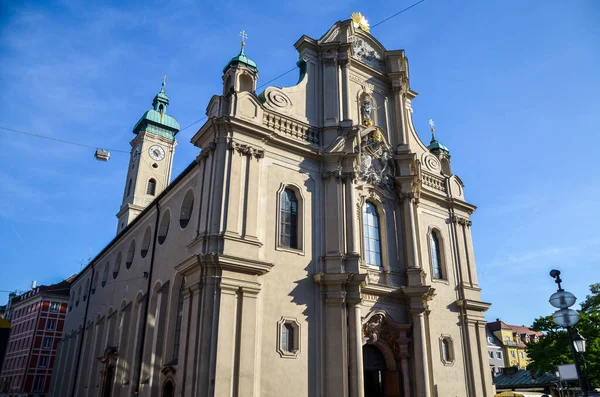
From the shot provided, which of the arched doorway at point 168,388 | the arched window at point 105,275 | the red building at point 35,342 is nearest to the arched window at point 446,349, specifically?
the arched doorway at point 168,388

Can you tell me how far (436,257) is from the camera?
24.8 m

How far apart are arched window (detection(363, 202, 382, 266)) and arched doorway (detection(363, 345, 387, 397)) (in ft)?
12.4

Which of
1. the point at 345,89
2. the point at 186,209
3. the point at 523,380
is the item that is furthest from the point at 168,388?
the point at 523,380

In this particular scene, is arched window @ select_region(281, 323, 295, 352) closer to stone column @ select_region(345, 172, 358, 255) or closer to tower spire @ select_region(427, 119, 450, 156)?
stone column @ select_region(345, 172, 358, 255)

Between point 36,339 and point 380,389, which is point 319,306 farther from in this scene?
point 36,339

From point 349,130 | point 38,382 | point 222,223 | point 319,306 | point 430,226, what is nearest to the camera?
point 222,223

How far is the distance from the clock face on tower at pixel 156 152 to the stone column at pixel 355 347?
38.0 metres

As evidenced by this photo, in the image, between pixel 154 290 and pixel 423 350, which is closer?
pixel 423 350

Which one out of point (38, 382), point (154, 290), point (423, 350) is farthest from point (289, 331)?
point (38, 382)

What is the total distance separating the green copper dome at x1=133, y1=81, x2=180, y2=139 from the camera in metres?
→ 52.8

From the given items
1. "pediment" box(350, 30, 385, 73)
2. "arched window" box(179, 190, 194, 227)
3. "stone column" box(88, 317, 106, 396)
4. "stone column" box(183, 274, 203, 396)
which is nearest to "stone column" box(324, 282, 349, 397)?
"stone column" box(183, 274, 203, 396)

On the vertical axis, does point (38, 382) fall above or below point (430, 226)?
below

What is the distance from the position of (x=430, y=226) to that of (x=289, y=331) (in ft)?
35.5

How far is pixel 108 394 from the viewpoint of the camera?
25656mm
